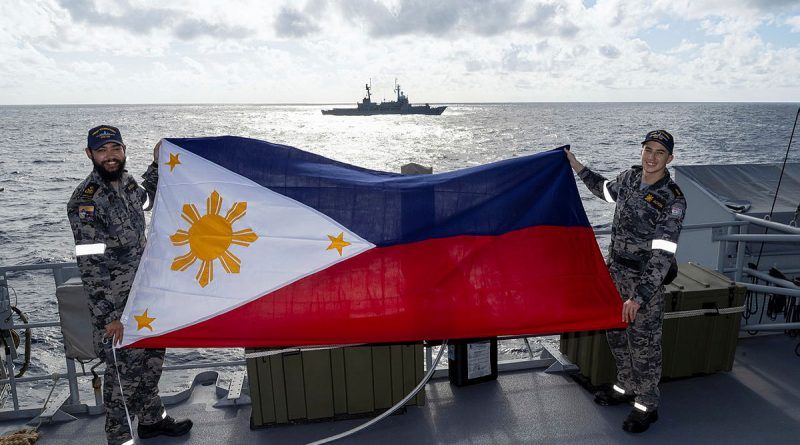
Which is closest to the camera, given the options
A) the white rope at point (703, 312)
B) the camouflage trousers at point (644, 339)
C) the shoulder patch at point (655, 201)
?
the shoulder patch at point (655, 201)

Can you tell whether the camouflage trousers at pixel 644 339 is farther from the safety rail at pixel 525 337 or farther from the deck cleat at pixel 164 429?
the deck cleat at pixel 164 429

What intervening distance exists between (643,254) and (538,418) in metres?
1.58

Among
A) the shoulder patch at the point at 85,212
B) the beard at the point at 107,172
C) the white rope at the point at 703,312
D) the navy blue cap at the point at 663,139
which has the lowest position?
the white rope at the point at 703,312

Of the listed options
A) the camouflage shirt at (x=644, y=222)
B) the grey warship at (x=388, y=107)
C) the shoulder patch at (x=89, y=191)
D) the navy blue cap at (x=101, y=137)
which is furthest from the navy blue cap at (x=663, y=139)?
the grey warship at (x=388, y=107)

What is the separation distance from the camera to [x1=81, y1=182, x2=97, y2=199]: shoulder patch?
151 inches

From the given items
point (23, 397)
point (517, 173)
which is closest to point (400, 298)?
point (517, 173)

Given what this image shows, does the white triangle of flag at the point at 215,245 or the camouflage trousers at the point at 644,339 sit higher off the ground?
the white triangle of flag at the point at 215,245

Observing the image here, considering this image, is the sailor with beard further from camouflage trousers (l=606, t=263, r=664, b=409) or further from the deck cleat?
camouflage trousers (l=606, t=263, r=664, b=409)

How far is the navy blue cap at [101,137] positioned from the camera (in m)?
3.83

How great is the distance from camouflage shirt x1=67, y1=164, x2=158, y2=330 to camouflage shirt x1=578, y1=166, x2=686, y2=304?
3.46 meters

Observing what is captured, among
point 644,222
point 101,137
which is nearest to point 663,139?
point 644,222

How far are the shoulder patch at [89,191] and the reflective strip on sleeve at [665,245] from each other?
156 inches

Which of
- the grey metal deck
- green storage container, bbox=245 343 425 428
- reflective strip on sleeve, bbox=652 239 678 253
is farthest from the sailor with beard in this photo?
reflective strip on sleeve, bbox=652 239 678 253

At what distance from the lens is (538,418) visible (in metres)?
4.58
